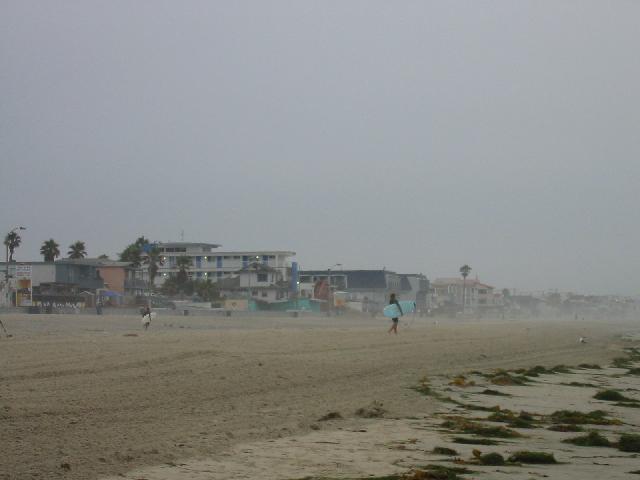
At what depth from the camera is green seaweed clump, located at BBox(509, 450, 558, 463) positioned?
9812 millimetres

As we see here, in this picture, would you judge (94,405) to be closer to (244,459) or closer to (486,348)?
(244,459)

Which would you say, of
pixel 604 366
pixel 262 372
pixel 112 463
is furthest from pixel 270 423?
pixel 604 366

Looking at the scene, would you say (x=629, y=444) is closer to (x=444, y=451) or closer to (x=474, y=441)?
(x=474, y=441)

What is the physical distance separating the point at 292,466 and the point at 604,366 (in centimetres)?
1961

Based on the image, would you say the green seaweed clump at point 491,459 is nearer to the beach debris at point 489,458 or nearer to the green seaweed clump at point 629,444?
the beach debris at point 489,458

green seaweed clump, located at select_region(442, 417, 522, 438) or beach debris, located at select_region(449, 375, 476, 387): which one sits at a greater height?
beach debris, located at select_region(449, 375, 476, 387)

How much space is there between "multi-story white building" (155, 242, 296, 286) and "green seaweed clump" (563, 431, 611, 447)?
104799 mm

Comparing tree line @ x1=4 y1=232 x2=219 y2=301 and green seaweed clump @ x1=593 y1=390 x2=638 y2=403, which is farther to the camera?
tree line @ x1=4 y1=232 x2=219 y2=301

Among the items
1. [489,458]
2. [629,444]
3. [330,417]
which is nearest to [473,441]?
[489,458]

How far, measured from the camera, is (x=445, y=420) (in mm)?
12852

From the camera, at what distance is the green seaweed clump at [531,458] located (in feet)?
32.2

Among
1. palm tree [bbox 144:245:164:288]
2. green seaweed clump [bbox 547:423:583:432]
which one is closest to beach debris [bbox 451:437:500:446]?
green seaweed clump [bbox 547:423:583:432]

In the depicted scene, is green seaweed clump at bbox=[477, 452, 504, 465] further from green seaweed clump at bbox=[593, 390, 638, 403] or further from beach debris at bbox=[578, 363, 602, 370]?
beach debris at bbox=[578, 363, 602, 370]

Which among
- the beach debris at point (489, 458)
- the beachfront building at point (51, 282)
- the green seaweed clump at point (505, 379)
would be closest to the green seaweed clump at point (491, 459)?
the beach debris at point (489, 458)
